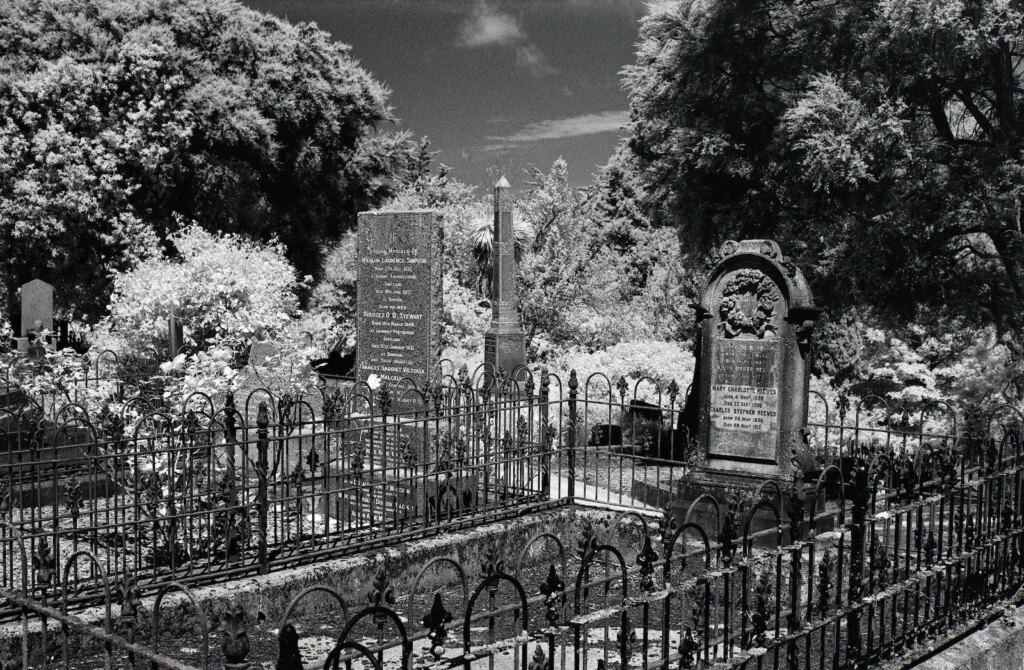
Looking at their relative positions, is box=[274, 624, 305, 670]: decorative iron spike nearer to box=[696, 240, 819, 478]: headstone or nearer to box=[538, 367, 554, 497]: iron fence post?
box=[538, 367, 554, 497]: iron fence post

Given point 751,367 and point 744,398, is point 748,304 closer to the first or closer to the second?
point 751,367

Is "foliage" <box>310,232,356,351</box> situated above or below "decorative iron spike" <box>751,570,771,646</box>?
above

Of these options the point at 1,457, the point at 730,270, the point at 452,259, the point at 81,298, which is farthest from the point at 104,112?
the point at 730,270

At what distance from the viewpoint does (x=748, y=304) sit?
855 cm

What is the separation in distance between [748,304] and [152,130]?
59.4 feet

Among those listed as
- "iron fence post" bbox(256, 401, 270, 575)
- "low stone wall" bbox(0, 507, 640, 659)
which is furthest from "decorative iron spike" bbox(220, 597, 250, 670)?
"iron fence post" bbox(256, 401, 270, 575)

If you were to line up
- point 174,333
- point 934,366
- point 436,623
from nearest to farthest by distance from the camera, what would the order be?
point 436,623 < point 174,333 < point 934,366

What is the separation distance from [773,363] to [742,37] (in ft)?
34.0

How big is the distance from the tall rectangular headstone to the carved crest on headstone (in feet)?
11.3

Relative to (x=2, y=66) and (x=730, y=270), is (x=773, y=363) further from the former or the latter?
(x=2, y=66)

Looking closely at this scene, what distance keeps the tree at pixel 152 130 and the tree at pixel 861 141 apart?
36.0 ft

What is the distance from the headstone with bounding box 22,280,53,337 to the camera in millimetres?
18453

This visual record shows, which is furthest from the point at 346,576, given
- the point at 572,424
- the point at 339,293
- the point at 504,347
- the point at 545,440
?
the point at 339,293

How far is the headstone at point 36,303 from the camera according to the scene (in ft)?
60.5
